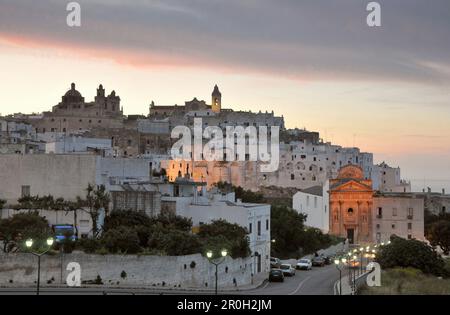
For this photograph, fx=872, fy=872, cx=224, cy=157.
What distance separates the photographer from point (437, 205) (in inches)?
3049

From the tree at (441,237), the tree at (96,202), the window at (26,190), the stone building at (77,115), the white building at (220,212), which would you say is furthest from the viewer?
the stone building at (77,115)

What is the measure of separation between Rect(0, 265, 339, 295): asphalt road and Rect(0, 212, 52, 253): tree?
354cm

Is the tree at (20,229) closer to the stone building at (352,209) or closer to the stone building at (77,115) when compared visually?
the stone building at (352,209)

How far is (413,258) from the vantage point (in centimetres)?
3753

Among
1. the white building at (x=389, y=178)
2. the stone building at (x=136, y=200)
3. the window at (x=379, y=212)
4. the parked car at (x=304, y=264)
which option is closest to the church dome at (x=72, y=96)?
the white building at (x=389, y=178)

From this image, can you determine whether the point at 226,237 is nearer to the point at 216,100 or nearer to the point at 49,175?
the point at 49,175

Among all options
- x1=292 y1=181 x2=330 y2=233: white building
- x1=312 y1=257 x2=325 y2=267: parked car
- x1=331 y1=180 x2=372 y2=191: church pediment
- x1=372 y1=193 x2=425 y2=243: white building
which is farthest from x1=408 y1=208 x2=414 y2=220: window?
x1=312 y1=257 x2=325 y2=267: parked car

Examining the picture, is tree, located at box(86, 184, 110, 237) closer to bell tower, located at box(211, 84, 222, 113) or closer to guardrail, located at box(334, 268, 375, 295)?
guardrail, located at box(334, 268, 375, 295)

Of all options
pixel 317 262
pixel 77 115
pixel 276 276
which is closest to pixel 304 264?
pixel 317 262

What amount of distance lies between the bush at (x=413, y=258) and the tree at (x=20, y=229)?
1500 centimetres

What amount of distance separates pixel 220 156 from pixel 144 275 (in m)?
57.9

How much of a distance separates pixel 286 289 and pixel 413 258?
318 inches

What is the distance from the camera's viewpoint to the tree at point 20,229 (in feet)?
104

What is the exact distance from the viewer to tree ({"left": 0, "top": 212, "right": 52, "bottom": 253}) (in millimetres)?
31609
